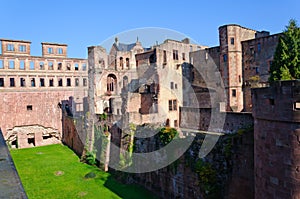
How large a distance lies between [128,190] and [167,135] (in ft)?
15.6

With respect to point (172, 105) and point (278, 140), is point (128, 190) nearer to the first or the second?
point (278, 140)

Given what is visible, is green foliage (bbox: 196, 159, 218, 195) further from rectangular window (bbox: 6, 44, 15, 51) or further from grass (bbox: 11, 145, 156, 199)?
rectangular window (bbox: 6, 44, 15, 51)

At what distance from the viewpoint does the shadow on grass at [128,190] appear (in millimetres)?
17009

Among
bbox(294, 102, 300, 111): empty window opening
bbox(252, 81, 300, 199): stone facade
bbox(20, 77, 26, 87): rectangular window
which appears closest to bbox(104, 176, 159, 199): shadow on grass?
bbox(252, 81, 300, 199): stone facade

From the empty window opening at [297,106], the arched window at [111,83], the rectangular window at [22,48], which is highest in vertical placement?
the rectangular window at [22,48]

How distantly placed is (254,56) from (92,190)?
22.0 metres

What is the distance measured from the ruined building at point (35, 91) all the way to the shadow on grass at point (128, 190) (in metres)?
17.4

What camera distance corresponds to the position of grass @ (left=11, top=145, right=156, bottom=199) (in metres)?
17.7

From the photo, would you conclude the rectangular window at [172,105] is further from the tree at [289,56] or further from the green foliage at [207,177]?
the green foliage at [207,177]

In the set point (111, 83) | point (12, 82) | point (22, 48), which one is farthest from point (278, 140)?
point (22, 48)

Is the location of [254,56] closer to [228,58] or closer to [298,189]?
[228,58]

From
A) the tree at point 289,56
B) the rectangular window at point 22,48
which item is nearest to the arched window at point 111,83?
the rectangular window at point 22,48

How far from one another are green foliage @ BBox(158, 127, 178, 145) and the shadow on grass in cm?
350

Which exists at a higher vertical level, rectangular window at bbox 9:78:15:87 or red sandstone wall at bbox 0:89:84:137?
rectangular window at bbox 9:78:15:87
